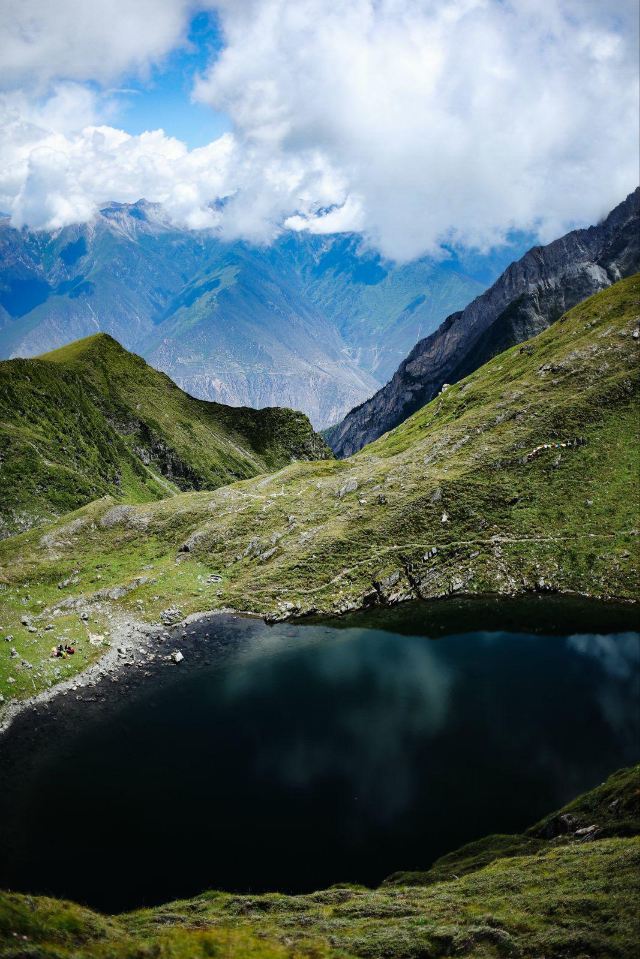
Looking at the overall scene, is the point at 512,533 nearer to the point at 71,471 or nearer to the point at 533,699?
the point at 533,699

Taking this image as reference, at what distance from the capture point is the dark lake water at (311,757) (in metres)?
43.2

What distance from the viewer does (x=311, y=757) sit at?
5438cm

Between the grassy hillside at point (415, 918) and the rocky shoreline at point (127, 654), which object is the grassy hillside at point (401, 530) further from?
the grassy hillside at point (415, 918)

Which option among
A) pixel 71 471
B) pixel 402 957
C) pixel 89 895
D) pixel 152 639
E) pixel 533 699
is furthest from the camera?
pixel 71 471

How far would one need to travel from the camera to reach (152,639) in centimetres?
8300

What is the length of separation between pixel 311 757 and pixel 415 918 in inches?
954

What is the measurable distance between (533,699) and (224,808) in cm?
3517

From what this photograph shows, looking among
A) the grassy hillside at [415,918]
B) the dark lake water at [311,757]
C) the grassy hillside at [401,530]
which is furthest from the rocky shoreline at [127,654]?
the grassy hillside at [415,918]

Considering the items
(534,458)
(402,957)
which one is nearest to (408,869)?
(402,957)

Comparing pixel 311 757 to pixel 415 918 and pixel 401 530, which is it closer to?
pixel 415 918

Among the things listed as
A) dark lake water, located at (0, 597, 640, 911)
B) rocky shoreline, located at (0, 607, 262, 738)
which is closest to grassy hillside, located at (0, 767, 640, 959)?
dark lake water, located at (0, 597, 640, 911)

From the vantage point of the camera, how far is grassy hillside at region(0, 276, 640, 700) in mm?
90812

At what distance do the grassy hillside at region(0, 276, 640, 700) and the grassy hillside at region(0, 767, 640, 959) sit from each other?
4523cm

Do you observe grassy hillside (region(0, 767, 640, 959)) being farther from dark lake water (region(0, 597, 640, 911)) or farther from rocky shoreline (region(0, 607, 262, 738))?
rocky shoreline (region(0, 607, 262, 738))
